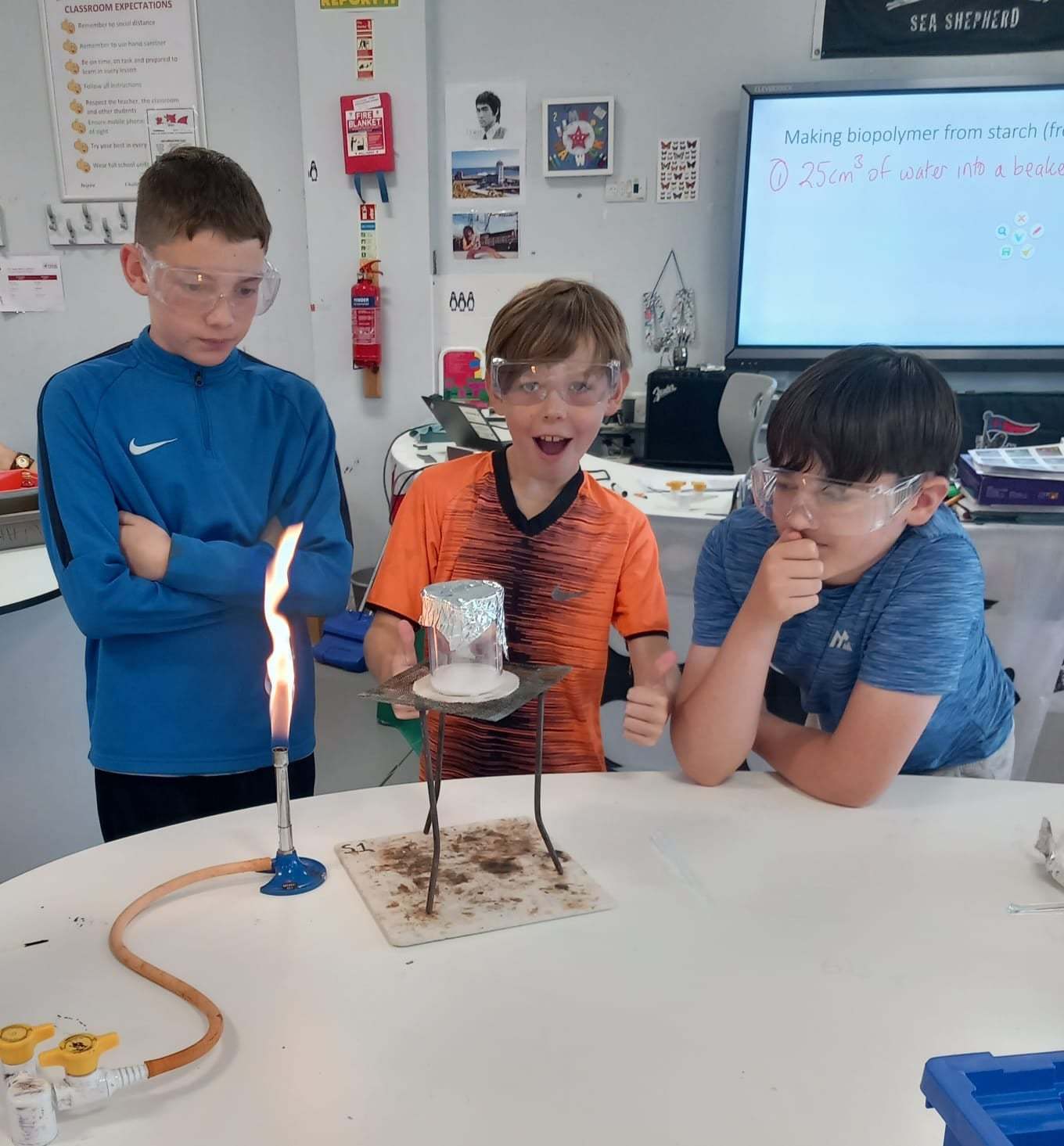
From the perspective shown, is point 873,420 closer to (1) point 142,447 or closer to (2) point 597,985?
(2) point 597,985

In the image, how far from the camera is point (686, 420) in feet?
12.1

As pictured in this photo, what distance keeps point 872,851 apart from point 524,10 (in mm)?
3949

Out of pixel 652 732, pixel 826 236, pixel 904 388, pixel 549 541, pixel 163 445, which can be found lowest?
pixel 652 732

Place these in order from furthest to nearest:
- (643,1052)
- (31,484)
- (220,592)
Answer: (31,484) < (220,592) < (643,1052)

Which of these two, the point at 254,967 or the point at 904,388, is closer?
the point at 254,967

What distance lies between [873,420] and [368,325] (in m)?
3.20

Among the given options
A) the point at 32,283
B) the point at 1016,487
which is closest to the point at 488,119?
the point at 32,283

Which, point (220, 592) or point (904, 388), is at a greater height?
point (904, 388)

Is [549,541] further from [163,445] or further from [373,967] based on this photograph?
[373,967]


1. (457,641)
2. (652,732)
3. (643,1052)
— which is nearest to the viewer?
(643,1052)

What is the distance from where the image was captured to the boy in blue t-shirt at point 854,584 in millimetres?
1156

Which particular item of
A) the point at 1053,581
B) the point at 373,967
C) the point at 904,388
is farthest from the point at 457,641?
the point at 1053,581

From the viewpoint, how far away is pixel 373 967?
86 centimetres

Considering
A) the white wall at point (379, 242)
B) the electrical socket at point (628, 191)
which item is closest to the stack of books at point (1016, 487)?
the electrical socket at point (628, 191)
